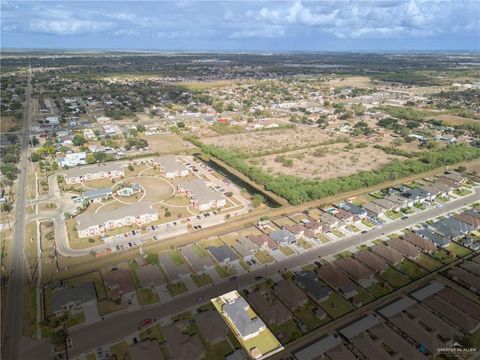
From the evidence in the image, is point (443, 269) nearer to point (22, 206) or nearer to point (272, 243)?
point (272, 243)

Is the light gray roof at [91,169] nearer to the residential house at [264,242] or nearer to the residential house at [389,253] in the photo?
the residential house at [264,242]

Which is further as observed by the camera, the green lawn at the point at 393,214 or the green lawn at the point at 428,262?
the green lawn at the point at 393,214

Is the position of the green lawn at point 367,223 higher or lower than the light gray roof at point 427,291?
higher

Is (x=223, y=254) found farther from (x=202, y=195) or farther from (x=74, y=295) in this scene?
(x=74, y=295)

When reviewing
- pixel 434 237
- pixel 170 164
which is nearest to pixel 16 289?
pixel 170 164

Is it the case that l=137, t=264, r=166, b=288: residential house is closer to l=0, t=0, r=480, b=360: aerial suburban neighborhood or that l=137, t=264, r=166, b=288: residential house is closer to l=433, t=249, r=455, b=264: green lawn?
l=0, t=0, r=480, b=360: aerial suburban neighborhood

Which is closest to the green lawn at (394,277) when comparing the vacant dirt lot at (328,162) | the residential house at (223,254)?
the residential house at (223,254)

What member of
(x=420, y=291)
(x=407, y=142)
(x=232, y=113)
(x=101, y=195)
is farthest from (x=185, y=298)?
(x=232, y=113)
